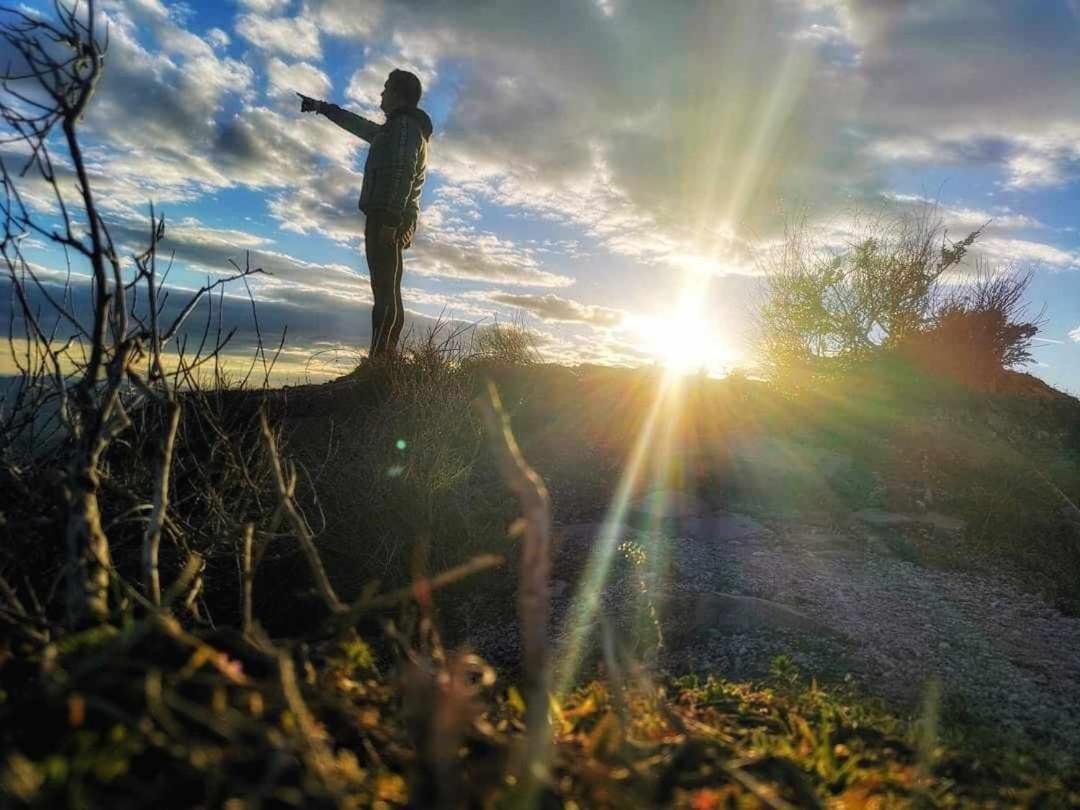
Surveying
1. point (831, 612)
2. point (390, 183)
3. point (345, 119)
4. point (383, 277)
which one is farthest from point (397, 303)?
point (831, 612)

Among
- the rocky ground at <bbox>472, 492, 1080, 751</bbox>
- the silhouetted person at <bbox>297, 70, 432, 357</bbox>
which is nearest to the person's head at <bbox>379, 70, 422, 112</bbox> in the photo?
the silhouetted person at <bbox>297, 70, 432, 357</bbox>

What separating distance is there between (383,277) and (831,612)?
5372 mm

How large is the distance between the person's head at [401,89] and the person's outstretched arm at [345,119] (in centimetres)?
29

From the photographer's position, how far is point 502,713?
163 cm

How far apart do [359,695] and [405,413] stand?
4707 millimetres

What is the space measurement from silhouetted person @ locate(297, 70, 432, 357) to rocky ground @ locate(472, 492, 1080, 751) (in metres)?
3.50

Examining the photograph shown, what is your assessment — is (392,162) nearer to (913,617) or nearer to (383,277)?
(383,277)

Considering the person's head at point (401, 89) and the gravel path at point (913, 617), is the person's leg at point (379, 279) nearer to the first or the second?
the person's head at point (401, 89)

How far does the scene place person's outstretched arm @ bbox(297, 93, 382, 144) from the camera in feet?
24.5

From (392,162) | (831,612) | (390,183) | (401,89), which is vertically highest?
(401,89)

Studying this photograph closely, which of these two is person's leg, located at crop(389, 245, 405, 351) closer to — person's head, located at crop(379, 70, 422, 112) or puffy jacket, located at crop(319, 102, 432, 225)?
puffy jacket, located at crop(319, 102, 432, 225)

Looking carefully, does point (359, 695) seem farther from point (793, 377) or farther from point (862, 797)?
point (793, 377)

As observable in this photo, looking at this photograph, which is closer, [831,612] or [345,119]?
[831,612]

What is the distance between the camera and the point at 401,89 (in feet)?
24.3
